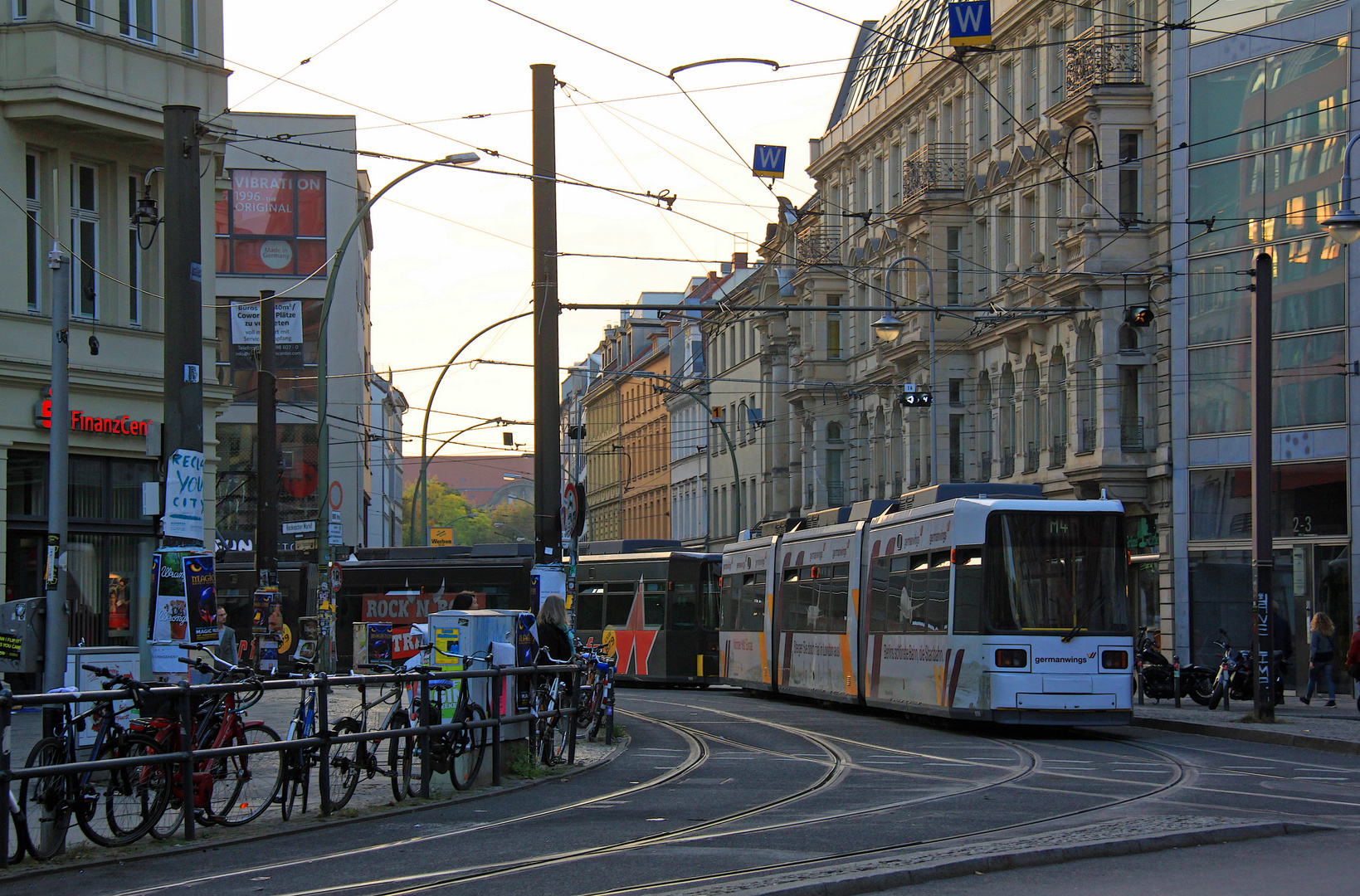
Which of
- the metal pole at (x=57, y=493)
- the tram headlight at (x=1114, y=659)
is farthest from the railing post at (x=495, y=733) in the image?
the tram headlight at (x=1114, y=659)

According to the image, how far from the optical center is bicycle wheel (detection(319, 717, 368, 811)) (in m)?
11.9

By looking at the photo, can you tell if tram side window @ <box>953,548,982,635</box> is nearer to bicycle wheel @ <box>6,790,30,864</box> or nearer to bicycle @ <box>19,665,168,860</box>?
bicycle @ <box>19,665,168,860</box>

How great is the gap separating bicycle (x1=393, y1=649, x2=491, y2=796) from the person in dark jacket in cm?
245

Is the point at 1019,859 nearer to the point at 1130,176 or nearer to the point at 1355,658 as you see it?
the point at 1355,658

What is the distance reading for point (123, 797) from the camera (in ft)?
33.3

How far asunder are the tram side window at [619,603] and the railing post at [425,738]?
920 inches

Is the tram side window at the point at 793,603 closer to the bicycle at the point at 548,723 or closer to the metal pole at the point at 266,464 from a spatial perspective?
the metal pole at the point at 266,464

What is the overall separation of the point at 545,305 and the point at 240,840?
10.5m

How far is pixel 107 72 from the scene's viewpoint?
22.8 meters

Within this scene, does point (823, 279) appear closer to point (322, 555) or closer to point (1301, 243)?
point (1301, 243)

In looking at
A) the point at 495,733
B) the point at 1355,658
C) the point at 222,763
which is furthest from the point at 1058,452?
the point at 222,763

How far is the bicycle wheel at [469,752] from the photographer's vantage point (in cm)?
1352

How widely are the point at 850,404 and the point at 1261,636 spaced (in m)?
32.9

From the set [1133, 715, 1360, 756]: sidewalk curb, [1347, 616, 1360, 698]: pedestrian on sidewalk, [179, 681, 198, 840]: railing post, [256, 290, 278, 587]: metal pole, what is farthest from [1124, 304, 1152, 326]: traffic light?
[179, 681, 198, 840]: railing post
